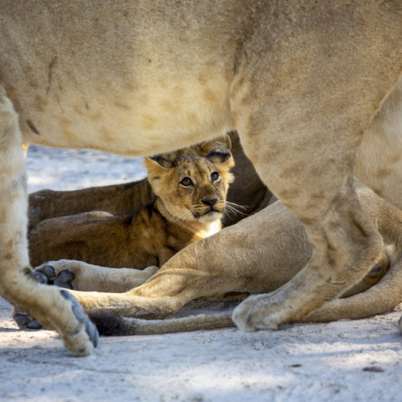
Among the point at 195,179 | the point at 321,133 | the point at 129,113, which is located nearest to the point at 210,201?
the point at 195,179

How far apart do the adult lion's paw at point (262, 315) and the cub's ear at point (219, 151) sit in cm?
160

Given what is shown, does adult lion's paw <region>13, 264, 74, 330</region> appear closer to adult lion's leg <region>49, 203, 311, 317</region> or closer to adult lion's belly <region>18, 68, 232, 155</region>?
adult lion's leg <region>49, 203, 311, 317</region>

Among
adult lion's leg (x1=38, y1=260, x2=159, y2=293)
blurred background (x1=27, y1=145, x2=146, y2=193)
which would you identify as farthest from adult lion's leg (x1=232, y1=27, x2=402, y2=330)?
blurred background (x1=27, y1=145, x2=146, y2=193)

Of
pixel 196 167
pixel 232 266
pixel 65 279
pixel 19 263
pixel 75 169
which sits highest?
pixel 196 167

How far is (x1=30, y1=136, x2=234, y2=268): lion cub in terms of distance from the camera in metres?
5.92

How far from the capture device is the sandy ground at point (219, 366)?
3635 mm

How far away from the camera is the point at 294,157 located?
4121mm

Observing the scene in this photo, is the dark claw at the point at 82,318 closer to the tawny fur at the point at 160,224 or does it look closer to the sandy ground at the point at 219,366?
the sandy ground at the point at 219,366

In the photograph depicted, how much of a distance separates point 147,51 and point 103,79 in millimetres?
198

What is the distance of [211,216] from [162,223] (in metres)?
0.33

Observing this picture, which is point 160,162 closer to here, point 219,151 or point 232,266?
point 219,151

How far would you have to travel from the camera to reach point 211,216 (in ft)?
19.2

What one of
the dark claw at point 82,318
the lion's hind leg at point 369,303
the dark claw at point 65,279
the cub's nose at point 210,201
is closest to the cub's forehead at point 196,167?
the cub's nose at point 210,201

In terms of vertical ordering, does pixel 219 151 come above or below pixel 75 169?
above
